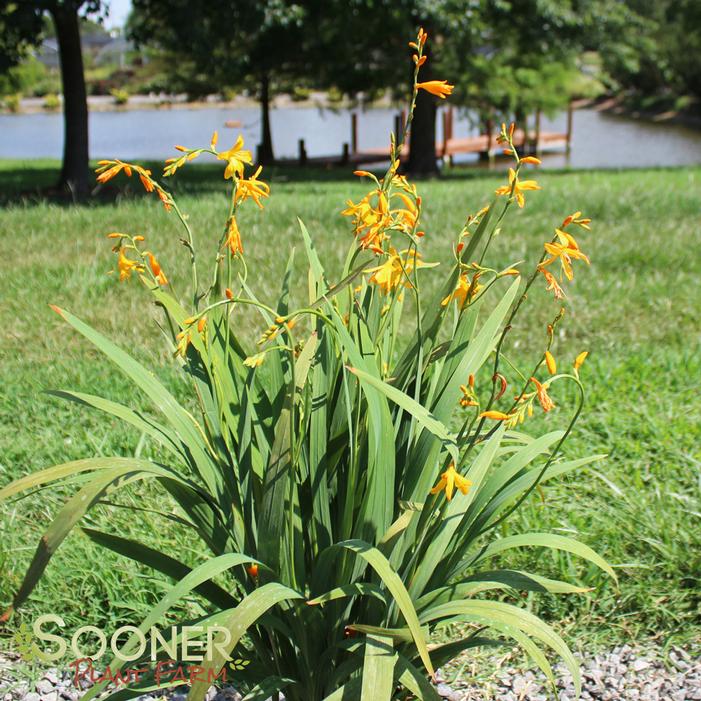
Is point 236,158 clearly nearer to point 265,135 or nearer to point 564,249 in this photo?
point 564,249

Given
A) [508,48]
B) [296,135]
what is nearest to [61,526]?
[508,48]

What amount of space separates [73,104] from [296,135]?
22903 mm

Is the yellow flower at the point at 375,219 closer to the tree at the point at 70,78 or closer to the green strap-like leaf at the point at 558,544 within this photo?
the green strap-like leaf at the point at 558,544

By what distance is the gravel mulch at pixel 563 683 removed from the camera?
85.4 inches

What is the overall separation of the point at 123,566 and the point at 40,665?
1.18 feet

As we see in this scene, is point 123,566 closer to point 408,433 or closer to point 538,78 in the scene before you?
point 408,433

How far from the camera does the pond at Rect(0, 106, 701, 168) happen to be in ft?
83.5

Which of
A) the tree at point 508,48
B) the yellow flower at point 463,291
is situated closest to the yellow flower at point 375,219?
the yellow flower at point 463,291

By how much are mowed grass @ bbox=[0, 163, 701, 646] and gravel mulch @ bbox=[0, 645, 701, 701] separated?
9 cm

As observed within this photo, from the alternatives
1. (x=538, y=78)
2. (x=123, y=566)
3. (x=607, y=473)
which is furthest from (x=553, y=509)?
(x=538, y=78)

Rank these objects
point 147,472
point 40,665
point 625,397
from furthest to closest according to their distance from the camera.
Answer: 1. point 625,397
2. point 40,665
3. point 147,472

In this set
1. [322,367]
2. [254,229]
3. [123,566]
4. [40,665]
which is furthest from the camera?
[254,229]

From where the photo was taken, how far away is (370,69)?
16.4 metres

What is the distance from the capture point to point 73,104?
11406 millimetres
